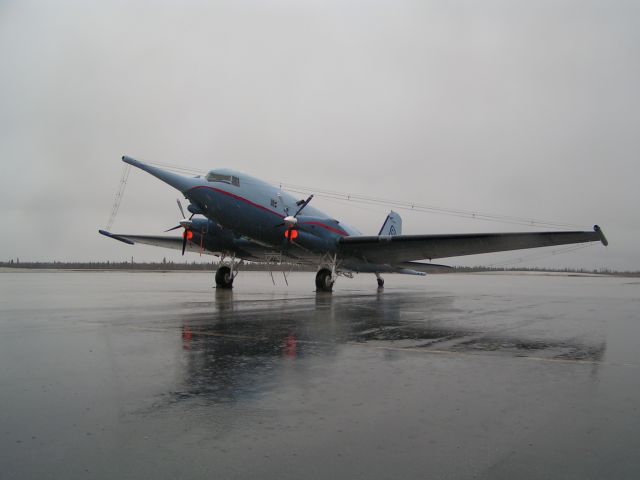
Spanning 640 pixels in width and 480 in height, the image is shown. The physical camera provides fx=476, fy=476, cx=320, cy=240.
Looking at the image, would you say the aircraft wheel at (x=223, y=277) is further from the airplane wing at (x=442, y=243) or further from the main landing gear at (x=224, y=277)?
the airplane wing at (x=442, y=243)

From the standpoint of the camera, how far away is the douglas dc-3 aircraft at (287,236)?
67.9 feet

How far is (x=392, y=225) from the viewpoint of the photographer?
33.7 meters

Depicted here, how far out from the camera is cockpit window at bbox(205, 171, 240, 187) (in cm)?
2097

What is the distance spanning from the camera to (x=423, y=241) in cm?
2300

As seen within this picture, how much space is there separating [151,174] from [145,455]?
1882cm

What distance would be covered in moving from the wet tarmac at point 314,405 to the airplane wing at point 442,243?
38.3 ft

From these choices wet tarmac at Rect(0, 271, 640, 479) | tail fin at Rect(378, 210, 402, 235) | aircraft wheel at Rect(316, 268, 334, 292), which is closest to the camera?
wet tarmac at Rect(0, 271, 640, 479)

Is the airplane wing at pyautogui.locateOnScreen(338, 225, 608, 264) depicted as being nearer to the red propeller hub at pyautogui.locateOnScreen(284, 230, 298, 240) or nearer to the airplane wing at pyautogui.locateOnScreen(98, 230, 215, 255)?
the red propeller hub at pyautogui.locateOnScreen(284, 230, 298, 240)

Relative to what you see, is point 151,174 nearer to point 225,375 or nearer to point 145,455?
point 225,375

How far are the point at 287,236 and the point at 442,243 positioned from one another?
24.7ft

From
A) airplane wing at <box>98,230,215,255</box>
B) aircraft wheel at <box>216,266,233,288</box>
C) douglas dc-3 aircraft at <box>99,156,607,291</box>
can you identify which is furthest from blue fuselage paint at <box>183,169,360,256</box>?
airplane wing at <box>98,230,215,255</box>

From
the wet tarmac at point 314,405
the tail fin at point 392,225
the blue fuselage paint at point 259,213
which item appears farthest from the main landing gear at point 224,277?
the wet tarmac at point 314,405

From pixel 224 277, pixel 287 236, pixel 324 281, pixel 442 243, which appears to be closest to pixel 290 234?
pixel 287 236

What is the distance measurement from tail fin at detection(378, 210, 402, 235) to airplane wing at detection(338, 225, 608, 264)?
571 cm
